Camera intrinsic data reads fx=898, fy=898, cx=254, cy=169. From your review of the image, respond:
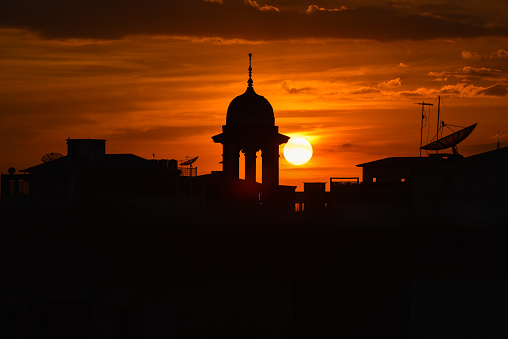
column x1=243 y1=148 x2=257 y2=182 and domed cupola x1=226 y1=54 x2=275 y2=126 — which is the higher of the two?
domed cupola x1=226 y1=54 x2=275 y2=126

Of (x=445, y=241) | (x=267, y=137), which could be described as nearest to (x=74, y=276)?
(x=445, y=241)

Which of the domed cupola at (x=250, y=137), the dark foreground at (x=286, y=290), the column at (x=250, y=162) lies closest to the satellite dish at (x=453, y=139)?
the domed cupola at (x=250, y=137)

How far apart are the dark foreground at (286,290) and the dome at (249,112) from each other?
15.9 m

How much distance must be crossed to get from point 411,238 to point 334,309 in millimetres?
4338

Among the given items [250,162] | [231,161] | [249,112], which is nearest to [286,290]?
[250,162]

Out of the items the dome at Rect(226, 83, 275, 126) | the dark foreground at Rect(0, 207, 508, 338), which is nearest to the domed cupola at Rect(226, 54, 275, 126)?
the dome at Rect(226, 83, 275, 126)

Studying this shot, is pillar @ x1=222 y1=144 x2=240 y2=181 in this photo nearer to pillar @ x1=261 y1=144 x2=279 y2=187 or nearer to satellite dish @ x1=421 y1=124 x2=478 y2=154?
pillar @ x1=261 y1=144 x2=279 y2=187

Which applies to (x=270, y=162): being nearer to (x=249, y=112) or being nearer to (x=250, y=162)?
(x=250, y=162)

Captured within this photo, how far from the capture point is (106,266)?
37.2 m

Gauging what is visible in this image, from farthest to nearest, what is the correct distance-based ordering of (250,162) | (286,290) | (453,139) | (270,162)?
(270,162)
(250,162)
(453,139)
(286,290)

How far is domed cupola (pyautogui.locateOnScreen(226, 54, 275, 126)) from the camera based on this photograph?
Answer: 172 ft

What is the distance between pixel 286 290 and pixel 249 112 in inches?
757

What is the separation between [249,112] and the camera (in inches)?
2062

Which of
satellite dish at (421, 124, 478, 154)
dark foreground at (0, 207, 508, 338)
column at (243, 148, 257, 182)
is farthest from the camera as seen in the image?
column at (243, 148, 257, 182)
